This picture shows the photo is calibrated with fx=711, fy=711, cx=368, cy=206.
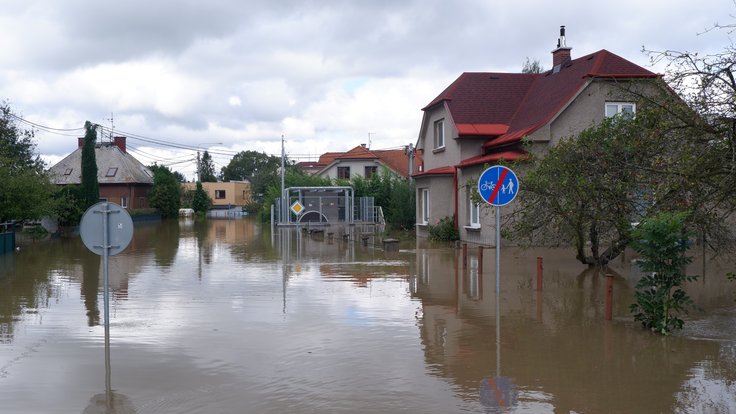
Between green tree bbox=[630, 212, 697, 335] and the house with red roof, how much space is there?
1367 centimetres

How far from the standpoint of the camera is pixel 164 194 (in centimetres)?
7006

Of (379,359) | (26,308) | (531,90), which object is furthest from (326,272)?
(531,90)

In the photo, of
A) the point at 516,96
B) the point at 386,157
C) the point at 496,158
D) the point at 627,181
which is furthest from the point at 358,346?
the point at 386,157

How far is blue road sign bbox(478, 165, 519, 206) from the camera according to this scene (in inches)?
421

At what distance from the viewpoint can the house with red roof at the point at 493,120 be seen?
2509 cm

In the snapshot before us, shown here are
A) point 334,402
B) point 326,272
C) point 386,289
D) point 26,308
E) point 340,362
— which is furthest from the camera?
point 326,272

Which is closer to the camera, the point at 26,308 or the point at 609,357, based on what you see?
the point at 609,357

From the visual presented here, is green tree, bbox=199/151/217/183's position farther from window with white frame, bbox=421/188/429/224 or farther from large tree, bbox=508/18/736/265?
large tree, bbox=508/18/736/265

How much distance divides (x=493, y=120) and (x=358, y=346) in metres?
21.5

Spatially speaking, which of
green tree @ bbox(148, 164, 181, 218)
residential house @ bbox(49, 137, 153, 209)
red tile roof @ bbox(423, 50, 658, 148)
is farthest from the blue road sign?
green tree @ bbox(148, 164, 181, 218)

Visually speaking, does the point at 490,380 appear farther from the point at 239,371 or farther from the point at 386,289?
the point at 386,289

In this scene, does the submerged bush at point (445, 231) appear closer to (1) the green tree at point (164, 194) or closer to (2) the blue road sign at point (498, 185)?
(2) the blue road sign at point (498, 185)

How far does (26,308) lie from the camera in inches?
→ 519

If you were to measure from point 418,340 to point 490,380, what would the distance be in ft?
7.19
